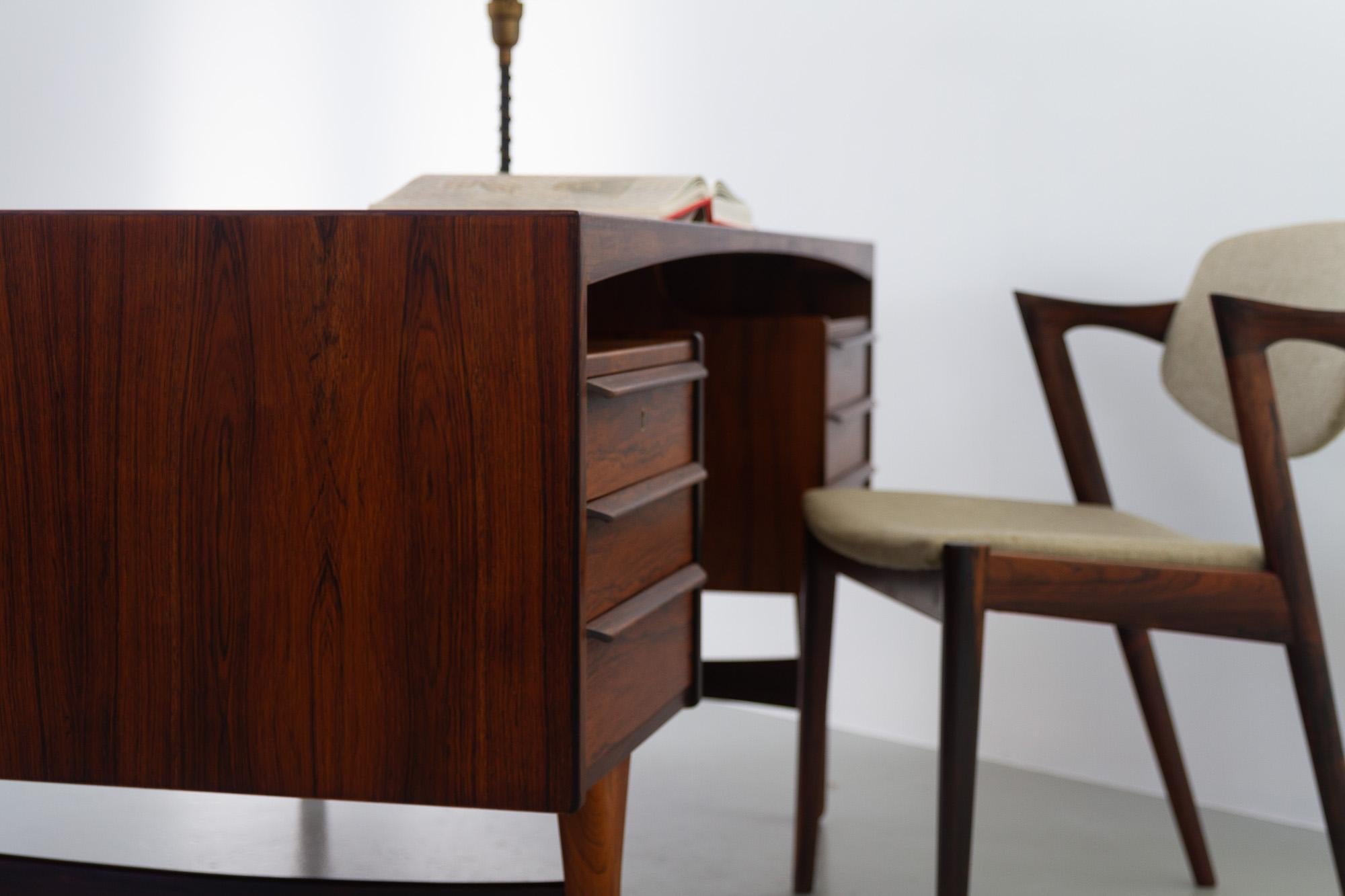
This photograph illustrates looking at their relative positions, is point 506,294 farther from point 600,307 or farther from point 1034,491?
point 1034,491

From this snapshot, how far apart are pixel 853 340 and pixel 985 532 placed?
429mm

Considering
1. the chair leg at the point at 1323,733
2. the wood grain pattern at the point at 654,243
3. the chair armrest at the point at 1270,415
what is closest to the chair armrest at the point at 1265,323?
the chair armrest at the point at 1270,415

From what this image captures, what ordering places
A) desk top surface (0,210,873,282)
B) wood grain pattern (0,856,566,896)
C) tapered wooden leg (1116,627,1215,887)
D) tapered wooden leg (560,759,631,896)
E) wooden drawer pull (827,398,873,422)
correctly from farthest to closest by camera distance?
tapered wooden leg (1116,627,1215,887)
wooden drawer pull (827,398,873,422)
wood grain pattern (0,856,566,896)
tapered wooden leg (560,759,631,896)
desk top surface (0,210,873,282)

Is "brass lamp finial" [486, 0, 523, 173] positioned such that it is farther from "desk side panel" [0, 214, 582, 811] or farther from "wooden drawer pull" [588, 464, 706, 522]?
"desk side panel" [0, 214, 582, 811]

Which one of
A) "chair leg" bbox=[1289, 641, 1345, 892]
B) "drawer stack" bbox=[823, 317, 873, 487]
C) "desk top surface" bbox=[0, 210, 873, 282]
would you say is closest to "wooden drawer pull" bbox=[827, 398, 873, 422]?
"drawer stack" bbox=[823, 317, 873, 487]

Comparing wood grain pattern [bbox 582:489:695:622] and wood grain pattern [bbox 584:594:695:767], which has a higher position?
wood grain pattern [bbox 582:489:695:622]

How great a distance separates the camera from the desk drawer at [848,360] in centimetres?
173

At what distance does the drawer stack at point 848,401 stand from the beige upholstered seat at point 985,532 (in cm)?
7

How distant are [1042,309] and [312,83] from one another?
5.79 feet

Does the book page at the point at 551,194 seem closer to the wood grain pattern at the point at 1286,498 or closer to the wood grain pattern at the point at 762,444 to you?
the wood grain pattern at the point at 762,444

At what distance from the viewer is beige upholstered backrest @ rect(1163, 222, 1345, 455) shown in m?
1.65

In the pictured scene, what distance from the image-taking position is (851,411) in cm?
186

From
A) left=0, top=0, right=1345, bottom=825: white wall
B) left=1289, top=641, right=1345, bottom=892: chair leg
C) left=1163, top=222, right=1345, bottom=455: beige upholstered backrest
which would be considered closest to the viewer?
left=1289, top=641, right=1345, bottom=892: chair leg

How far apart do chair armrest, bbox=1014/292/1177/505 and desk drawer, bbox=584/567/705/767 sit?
819 mm
